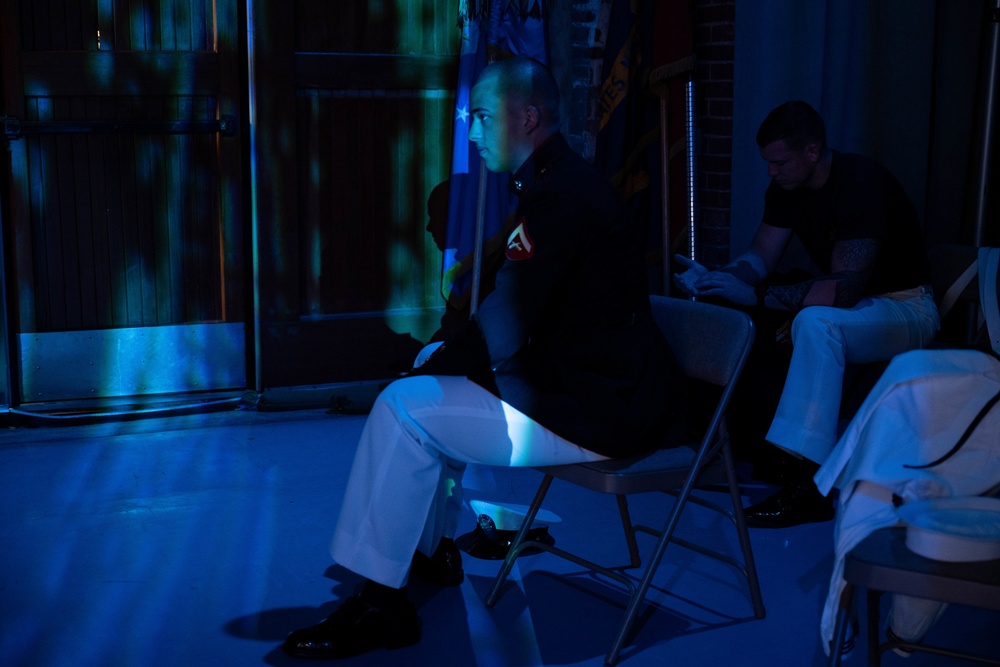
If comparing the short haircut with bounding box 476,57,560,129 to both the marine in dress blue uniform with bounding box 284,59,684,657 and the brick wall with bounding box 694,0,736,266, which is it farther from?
the brick wall with bounding box 694,0,736,266

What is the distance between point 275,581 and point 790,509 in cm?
150

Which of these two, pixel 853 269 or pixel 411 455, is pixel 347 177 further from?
pixel 411 455

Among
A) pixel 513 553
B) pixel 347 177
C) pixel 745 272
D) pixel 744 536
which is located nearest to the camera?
pixel 744 536

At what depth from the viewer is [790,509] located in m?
3.37

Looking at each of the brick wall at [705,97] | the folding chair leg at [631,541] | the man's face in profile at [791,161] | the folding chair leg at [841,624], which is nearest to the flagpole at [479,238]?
the brick wall at [705,97]

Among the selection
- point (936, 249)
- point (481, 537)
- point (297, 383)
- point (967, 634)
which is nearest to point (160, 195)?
point (297, 383)

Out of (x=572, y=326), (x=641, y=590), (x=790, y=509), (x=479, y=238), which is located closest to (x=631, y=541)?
(x=641, y=590)

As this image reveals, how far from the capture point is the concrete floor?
8.35 feet

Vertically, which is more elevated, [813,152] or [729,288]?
[813,152]

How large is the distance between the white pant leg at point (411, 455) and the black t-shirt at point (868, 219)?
147 cm

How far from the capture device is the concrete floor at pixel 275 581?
8.35 ft

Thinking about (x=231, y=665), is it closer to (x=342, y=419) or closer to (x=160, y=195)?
(x=342, y=419)

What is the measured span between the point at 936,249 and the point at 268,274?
2497 mm

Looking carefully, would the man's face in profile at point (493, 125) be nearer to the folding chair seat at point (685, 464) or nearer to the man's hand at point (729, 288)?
the folding chair seat at point (685, 464)
